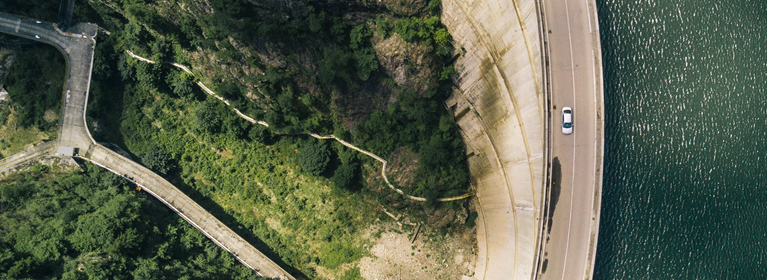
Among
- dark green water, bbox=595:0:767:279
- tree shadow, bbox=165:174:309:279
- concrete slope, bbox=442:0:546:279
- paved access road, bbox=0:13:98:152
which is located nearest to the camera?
concrete slope, bbox=442:0:546:279

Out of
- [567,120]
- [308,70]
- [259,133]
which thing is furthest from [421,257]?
[308,70]

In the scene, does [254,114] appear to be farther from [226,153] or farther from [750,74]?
[750,74]

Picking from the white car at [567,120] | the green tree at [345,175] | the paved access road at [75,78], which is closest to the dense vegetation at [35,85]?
the paved access road at [75,78]

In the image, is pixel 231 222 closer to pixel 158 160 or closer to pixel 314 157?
pixel 158 160

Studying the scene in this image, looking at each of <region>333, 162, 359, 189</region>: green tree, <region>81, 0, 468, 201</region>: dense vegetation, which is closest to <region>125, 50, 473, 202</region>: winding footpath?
<region>81, 0, 468, 201</region>: dense vegetation

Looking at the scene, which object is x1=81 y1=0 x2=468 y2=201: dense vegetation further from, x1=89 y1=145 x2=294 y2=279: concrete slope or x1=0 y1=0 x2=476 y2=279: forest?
x1=89 y1=145 x2=294 y2=279: concrete slope

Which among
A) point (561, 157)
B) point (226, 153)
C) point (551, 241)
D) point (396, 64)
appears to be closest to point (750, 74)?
point (561, 157)

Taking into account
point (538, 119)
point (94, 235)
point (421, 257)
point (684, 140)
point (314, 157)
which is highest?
point (684, 140)
